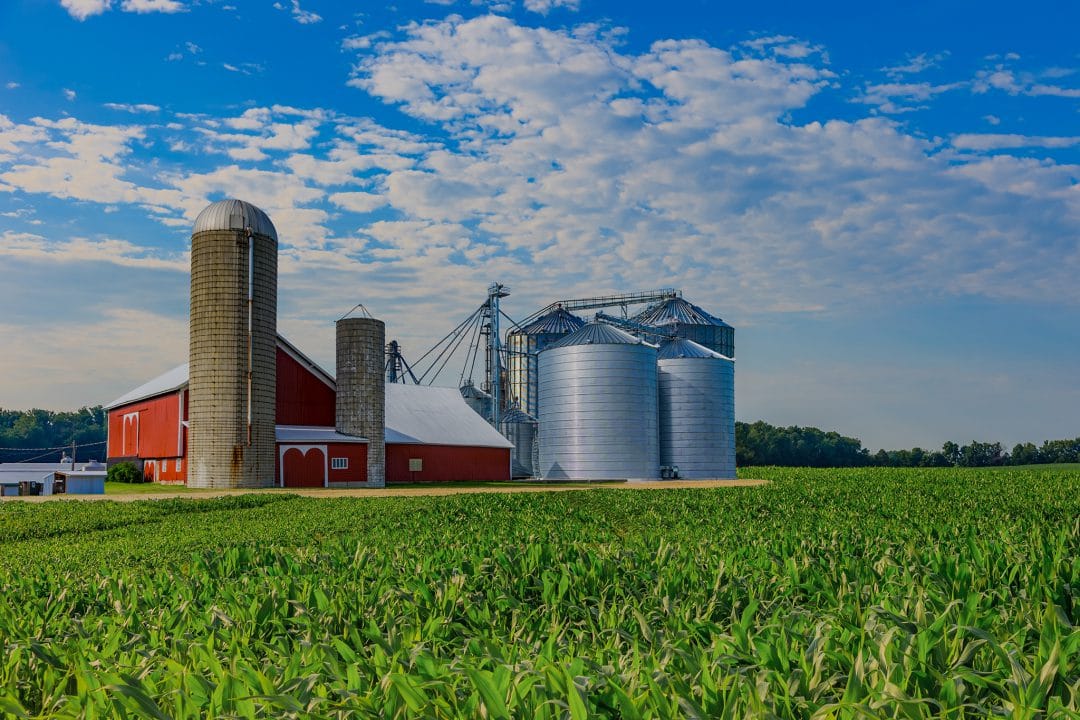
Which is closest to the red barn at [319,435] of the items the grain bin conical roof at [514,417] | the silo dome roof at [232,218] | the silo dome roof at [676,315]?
the silo dome roof at [232,218]

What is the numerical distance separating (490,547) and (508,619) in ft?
8.71

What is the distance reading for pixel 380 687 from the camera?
3564mm

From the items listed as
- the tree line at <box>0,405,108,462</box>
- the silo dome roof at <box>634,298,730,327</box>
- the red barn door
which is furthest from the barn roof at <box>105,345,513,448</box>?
the tree line at <box>0,405,108,462</box>

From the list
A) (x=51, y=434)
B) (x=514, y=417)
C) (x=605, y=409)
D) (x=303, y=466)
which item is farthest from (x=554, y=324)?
(x=51, y=434)

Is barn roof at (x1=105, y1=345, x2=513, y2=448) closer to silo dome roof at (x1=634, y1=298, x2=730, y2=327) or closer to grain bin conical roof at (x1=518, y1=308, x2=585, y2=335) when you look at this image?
grain bin conical roof at (x1=518, y1=308, x2=585, y2=335)

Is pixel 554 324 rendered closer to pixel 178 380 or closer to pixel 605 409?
pixel 605 409

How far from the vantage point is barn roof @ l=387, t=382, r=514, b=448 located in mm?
58688

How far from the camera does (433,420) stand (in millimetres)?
61875

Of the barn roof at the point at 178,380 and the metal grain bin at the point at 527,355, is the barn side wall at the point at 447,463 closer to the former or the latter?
the barn roof at the point at 178,380

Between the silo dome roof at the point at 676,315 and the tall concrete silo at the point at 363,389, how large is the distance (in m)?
30.5

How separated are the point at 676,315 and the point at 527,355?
1338 centimetres

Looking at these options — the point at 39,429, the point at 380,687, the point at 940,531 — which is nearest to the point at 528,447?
the point at 940,531

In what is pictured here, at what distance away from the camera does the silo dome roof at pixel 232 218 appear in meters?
49.8

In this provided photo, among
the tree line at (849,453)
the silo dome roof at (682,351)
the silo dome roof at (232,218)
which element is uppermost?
the silo dome roof at (232,218)
